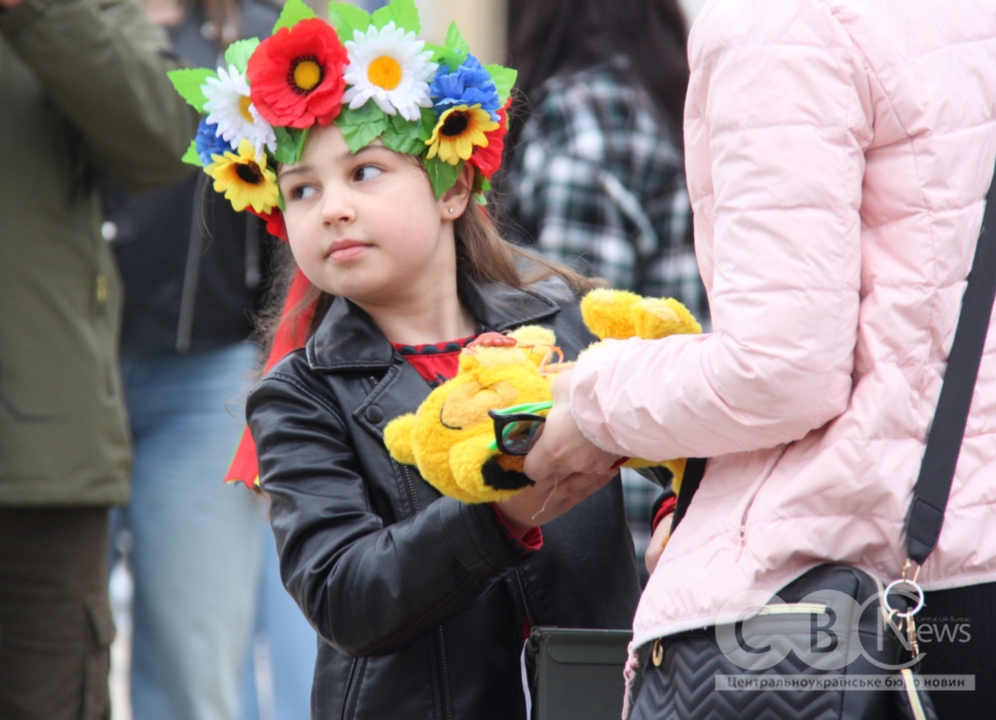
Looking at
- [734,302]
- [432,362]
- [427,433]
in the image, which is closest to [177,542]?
[432,362]

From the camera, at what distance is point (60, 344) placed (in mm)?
A: 2875

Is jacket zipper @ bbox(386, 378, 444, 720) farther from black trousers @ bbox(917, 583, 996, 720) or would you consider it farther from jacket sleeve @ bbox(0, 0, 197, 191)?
jacket sleeve @ bbox(0, 0, 197, 191)

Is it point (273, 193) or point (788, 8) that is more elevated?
point (788, 8)

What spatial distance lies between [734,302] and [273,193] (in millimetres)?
1019

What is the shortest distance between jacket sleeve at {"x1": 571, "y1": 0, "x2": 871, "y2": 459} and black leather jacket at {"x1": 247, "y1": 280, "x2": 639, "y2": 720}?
48 centimetres

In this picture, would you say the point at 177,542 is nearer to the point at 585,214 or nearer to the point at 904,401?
the point at 585,214

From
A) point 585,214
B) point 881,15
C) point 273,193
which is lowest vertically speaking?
point 585,214

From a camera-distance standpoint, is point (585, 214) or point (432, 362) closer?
point (432, 362)

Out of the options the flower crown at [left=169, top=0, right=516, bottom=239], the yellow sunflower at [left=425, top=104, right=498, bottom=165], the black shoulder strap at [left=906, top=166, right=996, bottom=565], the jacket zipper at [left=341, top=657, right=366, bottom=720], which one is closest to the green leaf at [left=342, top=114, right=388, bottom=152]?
the flower crown at [left=169, top=0, right=516, bottom=239]

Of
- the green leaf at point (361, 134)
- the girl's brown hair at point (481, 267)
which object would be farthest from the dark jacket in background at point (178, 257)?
the green leaf at point (361, 134)

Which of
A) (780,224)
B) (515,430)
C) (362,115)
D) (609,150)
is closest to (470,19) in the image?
(609,150)

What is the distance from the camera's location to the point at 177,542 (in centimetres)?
366

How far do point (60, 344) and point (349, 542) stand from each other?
129 centimetres

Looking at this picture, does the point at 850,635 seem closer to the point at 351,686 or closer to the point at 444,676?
the point at 444,676
